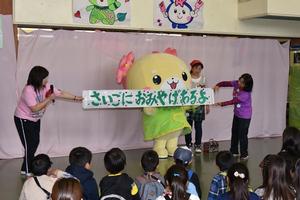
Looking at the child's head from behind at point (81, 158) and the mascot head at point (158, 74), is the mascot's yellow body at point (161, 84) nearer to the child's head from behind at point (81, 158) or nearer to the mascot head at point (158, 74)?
the mascot head at point (158, 74)

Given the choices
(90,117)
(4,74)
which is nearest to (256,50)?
(90,117)

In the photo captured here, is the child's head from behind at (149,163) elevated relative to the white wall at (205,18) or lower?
lower

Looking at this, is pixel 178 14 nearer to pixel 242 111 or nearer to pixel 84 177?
pixel 242 111

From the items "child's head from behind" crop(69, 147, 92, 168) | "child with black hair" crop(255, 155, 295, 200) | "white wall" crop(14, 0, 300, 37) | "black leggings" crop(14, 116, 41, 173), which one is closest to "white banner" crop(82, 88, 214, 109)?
"black leggings" crop(14, 116, 41, 173)

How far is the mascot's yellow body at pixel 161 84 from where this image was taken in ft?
17.5

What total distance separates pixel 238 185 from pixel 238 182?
0.06ft

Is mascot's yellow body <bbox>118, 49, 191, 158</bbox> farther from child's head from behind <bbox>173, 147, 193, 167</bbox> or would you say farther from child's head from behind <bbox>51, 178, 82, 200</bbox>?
child's head from behind <bbox>51, 178, 82, 200</bbox>

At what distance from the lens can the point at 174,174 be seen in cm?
235

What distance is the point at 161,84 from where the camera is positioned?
17.5 feet

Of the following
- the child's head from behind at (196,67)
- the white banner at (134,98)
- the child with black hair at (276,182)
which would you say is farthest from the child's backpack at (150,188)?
the child's head from behind at (196,67)

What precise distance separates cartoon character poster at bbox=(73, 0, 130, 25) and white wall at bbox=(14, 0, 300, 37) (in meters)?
0.10

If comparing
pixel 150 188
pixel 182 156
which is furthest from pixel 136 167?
pixel 150 188

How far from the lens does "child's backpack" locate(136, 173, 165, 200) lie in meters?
2.76

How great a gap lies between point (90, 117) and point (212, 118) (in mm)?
2162
